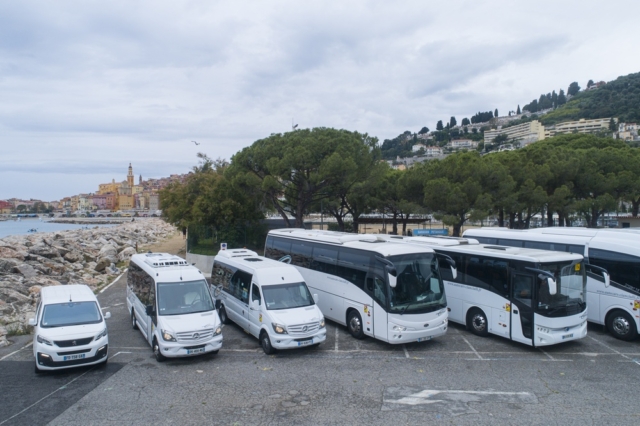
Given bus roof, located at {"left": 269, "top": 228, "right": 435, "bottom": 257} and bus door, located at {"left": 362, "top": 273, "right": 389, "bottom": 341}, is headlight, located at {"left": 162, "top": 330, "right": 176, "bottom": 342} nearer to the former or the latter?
bus door, located at {"left": 362, "top": 273, "right": 389, "bottom": 341}

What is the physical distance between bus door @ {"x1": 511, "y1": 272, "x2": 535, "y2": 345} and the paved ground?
1.75 ft

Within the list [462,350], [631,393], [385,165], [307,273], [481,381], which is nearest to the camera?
[631,393]

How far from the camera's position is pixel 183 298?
1223 centimetres

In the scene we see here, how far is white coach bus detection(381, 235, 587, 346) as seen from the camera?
12023mm

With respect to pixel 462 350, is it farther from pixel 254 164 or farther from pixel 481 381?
pixel 254 164

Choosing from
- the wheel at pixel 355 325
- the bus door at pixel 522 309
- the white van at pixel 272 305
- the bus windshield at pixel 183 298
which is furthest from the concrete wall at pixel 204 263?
the bus door at pixel 522 309

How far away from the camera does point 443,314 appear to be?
12789 mm

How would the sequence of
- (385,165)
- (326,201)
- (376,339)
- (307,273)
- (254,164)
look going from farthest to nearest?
(326,201) < (385,165) < (254,164) < (307,273) < (376,339)

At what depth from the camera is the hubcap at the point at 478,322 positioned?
45.1ft

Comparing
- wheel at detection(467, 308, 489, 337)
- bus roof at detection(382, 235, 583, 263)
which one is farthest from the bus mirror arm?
wheel at detection(467, 308, 489, 337)

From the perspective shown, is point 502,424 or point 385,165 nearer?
point 502,424

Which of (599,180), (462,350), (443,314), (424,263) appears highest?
(599,180)

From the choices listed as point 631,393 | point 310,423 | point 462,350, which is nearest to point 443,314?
point 462,350

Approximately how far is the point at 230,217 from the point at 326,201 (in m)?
9.54
